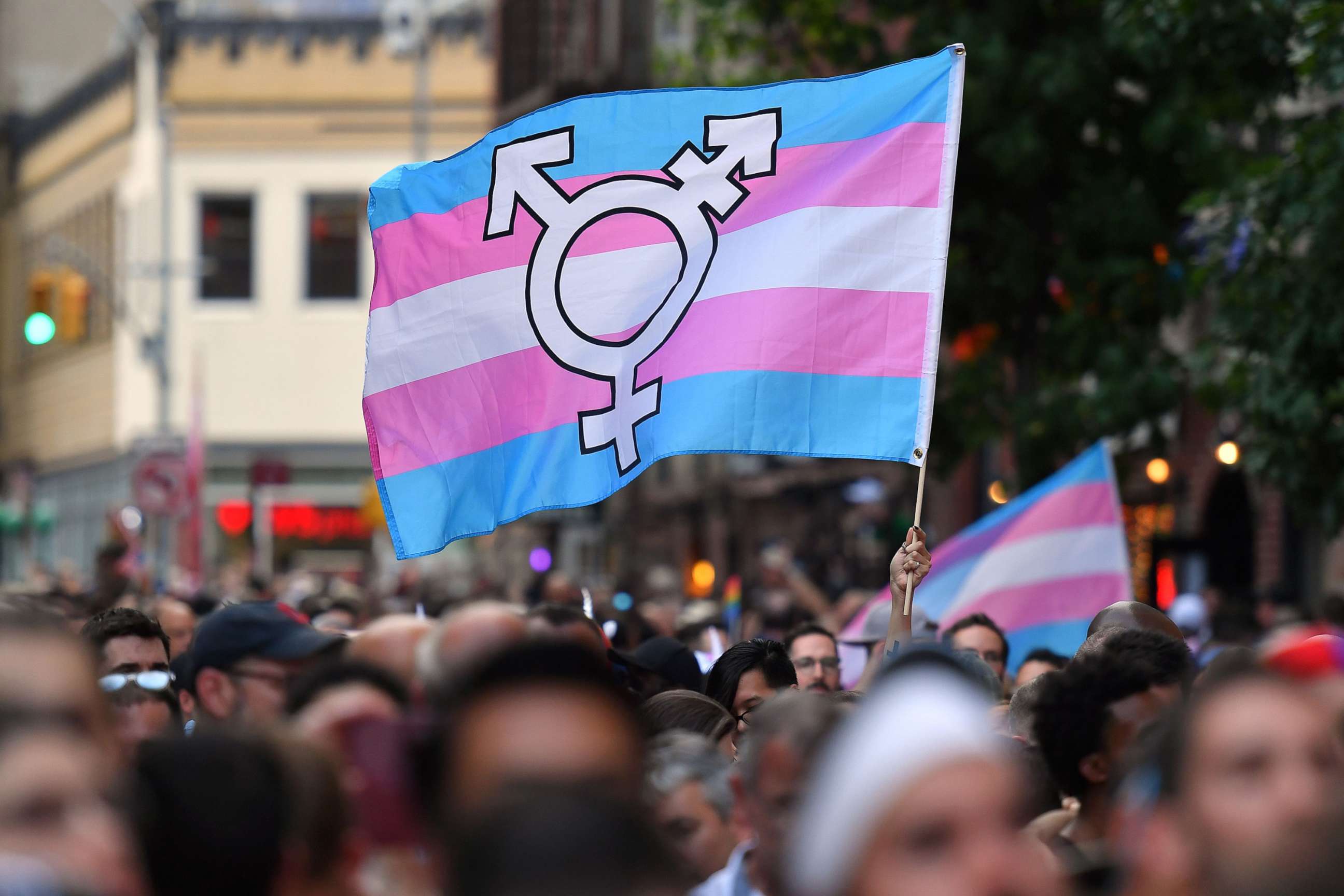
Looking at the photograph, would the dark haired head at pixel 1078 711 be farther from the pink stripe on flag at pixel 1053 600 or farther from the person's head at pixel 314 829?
the pink stripe on flag at pixel 1053 600

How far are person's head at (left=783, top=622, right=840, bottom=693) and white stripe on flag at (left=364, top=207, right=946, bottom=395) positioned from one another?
5.56 feet

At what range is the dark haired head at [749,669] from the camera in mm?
7293

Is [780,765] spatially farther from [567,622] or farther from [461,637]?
[567,622]

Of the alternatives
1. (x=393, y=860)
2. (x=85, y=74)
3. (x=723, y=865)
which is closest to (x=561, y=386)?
(x=723, y=865)

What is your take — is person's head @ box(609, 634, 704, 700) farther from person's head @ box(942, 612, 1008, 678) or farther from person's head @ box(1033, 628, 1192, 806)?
person's head @ box(1033, 628, 1192, 806)

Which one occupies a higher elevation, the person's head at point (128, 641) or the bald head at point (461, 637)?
the bald head at point (461, 637)

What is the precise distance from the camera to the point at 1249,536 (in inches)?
974

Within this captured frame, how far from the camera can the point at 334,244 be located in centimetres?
4469

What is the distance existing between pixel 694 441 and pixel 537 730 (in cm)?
465

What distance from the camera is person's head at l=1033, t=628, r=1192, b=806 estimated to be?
203 inches

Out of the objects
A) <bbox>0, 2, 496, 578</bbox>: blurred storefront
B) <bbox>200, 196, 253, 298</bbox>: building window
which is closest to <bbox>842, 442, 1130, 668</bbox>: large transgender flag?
<bbox>0, 2, 496, 578</bbox>: blurred storefront

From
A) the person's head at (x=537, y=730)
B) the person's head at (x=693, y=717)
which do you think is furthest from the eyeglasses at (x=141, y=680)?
the person's head at (x=537, y=730)

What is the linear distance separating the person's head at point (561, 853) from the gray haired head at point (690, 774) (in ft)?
5.58

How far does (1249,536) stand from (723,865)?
69.4 ft
